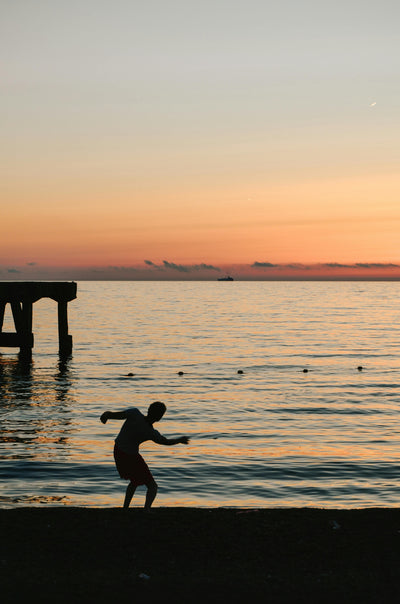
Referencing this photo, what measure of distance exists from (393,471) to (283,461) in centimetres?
239

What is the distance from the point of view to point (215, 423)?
2061 centimetres

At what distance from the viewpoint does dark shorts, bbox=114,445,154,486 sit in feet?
30.1

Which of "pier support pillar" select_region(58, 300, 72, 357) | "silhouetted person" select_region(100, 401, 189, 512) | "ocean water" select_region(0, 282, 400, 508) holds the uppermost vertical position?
"silhouetted person" select_region(100, 401, 189, 512)

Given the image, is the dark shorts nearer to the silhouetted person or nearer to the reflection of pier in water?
the silhouetted person

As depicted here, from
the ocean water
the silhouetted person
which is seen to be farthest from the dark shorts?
the ocean water

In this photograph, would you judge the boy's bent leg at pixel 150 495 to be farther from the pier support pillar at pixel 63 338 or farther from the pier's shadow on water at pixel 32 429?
the pier support pillar at pixel 63 338

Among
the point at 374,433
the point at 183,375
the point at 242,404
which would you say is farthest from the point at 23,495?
the point at 183,375

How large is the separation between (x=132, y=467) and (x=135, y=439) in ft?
1.32

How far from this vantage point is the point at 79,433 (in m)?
18.6

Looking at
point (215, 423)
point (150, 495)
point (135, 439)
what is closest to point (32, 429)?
point (215, 423)
